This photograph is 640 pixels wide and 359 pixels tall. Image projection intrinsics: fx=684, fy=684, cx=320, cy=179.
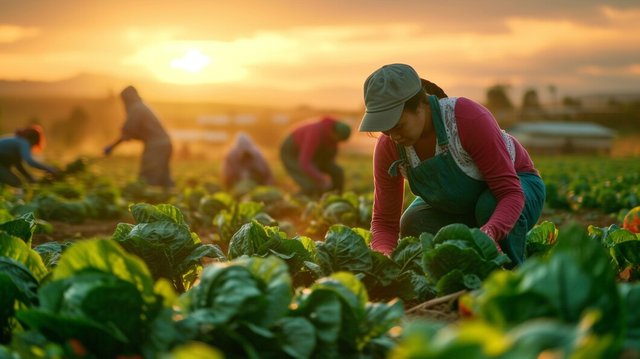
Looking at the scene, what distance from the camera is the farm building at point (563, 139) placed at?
174 feet

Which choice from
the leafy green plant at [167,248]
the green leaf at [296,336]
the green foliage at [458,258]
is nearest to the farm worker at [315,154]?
the leafy green plant at [167,248]

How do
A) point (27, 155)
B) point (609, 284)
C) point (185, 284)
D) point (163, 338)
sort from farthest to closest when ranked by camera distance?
point (27, 155)
point (185, 284)
point (163, 338)
point (609, 284)

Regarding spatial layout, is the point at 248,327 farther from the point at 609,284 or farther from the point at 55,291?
the point at 609,284

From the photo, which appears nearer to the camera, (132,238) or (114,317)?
(114,317)

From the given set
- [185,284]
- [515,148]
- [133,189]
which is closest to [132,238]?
[185,284]

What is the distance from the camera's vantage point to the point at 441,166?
3.90 meters

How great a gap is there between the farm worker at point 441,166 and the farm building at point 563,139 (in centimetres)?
5075

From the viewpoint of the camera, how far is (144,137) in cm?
1230

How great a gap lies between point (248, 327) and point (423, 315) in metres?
0.90

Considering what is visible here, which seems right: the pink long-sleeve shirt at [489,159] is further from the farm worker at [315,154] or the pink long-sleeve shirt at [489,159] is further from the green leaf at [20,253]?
the farm worker at [315,154]

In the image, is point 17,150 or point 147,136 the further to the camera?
point 147,136

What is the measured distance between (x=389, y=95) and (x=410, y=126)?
0.76 feet

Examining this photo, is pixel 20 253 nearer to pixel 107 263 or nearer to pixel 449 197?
pixel 107 263

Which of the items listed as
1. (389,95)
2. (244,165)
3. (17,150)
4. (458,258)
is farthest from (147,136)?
(458,258)
